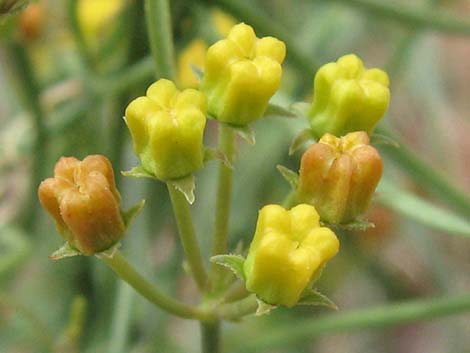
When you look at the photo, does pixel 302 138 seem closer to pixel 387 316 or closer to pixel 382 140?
pixel 382 140

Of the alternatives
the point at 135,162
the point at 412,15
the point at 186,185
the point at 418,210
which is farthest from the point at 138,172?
the point at 135,162

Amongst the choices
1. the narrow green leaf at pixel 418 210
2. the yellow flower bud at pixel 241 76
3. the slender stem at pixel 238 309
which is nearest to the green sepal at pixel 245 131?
the yellow flower bud at pixel 241 76

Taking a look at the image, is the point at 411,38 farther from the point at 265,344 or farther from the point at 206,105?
the point at 206,105

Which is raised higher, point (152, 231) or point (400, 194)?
point (400, 194)

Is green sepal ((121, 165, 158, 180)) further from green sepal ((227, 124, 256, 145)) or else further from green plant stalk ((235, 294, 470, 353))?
green plant stalk ((235, 294, 470, 353))

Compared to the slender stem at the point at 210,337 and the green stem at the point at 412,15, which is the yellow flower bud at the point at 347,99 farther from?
the green stem at the point at 412,15

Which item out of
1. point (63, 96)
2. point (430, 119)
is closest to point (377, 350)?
point (430, 119)
